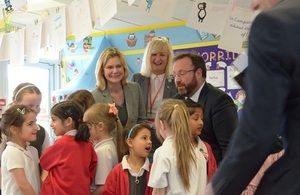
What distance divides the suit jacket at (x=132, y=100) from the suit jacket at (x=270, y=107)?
1689 mm

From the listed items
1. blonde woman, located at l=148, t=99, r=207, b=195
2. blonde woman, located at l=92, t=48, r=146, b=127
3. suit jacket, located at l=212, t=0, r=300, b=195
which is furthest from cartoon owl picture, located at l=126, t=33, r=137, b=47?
suit jacket, located at l=212, t=0, r=300, b=195

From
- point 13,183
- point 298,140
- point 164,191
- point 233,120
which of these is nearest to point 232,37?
point 233,120

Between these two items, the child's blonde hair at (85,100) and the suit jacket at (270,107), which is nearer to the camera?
the suit jacket at (270,107)

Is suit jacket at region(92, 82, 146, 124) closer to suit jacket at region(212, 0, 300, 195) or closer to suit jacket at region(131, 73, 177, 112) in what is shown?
suit jacket at region(131, 73, 177, 112)

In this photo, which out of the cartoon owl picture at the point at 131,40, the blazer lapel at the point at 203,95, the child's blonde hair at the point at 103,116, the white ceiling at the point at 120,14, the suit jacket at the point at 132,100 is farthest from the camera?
the cartoon owl picture at the point at 131,40

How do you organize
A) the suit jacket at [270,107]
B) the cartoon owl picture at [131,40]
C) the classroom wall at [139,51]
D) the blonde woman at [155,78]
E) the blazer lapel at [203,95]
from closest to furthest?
the suit jacket at [270,107] → the blazer lapel at [203,95] → the blonde woman at [155,78] → the classroom wall at [139,51] → the cartoon owl picture at [131,40]

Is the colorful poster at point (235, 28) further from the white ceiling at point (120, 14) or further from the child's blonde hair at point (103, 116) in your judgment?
the white ceiling at point (120, 14)

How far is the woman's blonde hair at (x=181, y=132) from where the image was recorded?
2.09 meters

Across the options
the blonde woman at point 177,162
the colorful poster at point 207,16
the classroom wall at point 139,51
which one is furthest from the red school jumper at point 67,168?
the classroom wall at point 139,51

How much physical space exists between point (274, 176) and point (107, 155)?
5.35ft

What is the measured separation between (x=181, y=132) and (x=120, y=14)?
3150mm

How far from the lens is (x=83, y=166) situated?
2357 millimetres

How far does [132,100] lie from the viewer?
262cm

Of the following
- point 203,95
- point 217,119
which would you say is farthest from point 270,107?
point 203,95
